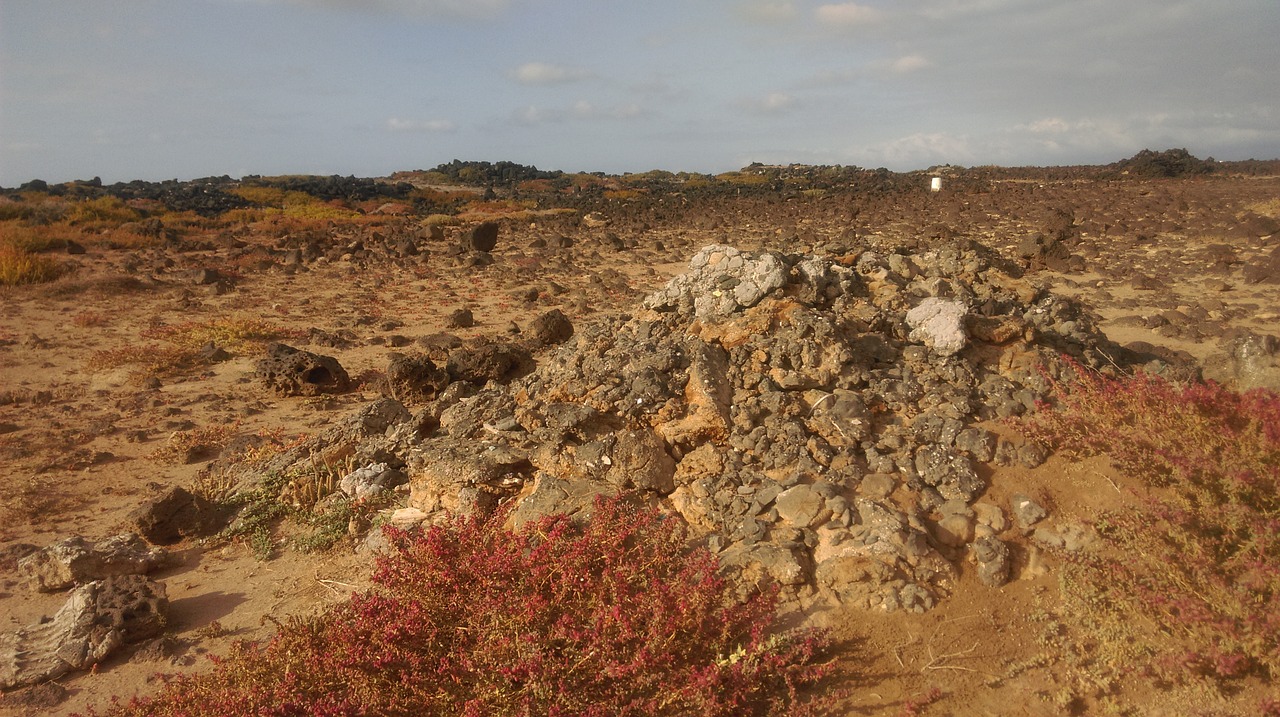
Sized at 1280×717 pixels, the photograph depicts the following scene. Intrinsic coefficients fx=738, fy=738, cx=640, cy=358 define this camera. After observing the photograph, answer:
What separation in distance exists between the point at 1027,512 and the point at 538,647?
107 inches

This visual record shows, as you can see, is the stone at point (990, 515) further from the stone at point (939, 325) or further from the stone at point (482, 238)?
the stone at point (482, 238)

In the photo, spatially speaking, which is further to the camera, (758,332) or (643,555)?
(758,332)

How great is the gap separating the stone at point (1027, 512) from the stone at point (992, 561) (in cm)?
20

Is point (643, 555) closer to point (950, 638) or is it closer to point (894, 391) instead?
point (950, 638)

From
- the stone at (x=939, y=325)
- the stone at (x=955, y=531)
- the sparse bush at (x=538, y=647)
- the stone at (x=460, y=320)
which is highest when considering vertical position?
the stone at (x=939, y=325)

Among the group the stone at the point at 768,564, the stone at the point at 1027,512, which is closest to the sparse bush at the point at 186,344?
the stone at the point at 768,564

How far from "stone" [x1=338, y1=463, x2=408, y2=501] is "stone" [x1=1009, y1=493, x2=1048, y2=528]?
14.5ft

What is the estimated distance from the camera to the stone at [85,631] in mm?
4215

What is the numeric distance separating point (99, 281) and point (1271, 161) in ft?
192

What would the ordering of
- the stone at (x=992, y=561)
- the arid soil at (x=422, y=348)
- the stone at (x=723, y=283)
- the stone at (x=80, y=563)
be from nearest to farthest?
1. the arid soil at (x=422, y=348)
2. the stone at (x=992, y=561)
3. the stone at (x=80, y=563)
4. the stone at (x=723, y=283)

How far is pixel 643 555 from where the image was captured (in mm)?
3979

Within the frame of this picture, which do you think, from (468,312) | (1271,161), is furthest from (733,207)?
(1271,161)

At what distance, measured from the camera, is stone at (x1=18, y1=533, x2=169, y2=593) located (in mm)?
5094

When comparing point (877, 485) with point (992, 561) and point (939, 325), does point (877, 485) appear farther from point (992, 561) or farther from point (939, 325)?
point (939, 325)
